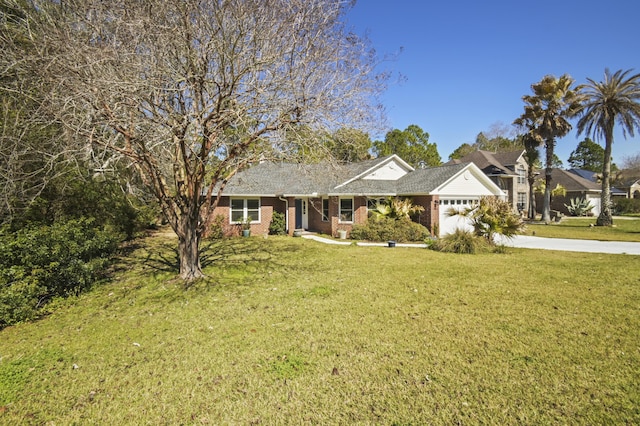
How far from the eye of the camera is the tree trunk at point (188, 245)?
8789mm

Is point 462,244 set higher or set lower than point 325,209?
lower

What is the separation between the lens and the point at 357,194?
18234 mm

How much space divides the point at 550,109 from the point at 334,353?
31.5m

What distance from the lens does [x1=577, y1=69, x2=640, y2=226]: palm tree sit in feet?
74.3

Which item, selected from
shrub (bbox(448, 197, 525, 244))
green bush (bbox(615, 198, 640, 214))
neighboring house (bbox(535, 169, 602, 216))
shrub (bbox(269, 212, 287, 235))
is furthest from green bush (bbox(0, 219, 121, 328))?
green bush (bbox(615, 198, 640, 214))

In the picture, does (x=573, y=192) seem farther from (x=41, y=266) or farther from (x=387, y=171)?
(x=41, y=266)

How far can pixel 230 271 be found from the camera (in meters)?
10.3

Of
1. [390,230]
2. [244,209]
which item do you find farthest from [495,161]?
[244,209]

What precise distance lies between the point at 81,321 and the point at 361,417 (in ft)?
19.2

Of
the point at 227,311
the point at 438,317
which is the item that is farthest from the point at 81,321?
the point at 438,317

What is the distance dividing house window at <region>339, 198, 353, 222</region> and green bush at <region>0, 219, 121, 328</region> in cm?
1295

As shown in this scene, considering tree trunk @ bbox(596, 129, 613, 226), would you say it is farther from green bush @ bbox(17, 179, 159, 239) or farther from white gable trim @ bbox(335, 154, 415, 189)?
green bush @ bbox(17, 179, 159, 239)

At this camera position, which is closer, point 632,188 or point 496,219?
point 496,219

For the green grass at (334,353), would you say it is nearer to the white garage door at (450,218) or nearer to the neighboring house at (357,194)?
the white garage door at (450,218)
